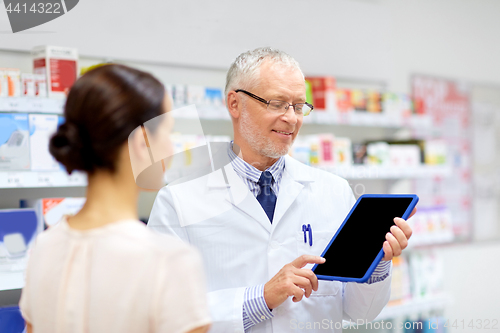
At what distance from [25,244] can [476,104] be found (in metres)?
4.26

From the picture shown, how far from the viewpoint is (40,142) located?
2297 millimetres

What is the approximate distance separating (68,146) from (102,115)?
0.27 feet

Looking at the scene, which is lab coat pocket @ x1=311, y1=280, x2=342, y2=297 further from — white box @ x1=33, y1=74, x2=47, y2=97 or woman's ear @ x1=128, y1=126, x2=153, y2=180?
white box @ x1=33, y1=74, x2=47, y2=97

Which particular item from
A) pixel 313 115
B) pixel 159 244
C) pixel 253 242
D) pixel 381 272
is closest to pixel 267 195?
pixel 253 242

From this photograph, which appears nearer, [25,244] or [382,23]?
[25,244]

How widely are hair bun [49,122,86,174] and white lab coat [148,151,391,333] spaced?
0.88 meters

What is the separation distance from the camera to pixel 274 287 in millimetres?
1493

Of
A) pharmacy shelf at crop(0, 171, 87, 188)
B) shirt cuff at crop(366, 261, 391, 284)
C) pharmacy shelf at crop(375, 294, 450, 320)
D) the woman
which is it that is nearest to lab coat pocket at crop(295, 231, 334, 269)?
shirt cuff at crop(366, 261, 391, 284)

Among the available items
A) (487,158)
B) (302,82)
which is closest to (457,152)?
(487,158)

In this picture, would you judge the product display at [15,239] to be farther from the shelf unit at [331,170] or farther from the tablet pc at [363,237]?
the tablet pc at [363,237]

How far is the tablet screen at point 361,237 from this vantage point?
1452mm

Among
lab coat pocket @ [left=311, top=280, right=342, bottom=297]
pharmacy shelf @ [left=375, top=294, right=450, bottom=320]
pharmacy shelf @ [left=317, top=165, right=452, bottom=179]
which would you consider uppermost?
lab coat pocket @ [left=311, top=280, right=342, bottom=297]

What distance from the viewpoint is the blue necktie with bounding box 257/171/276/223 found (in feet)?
5.82

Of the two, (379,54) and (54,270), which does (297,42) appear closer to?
(379,54)
